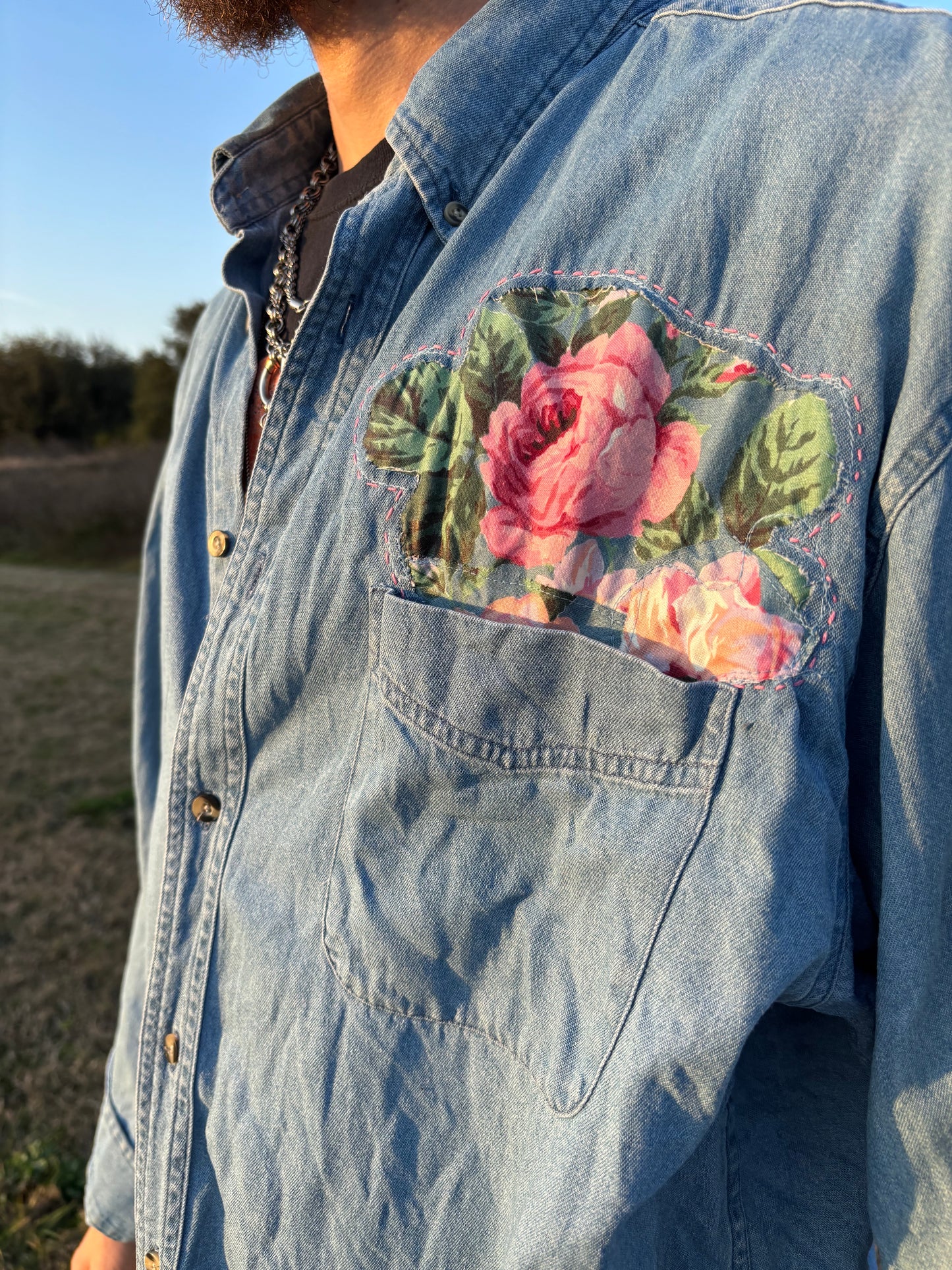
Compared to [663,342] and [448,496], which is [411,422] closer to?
[448,496]

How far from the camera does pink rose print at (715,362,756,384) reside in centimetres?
80

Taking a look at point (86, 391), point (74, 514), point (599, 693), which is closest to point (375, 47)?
point (599, 693)

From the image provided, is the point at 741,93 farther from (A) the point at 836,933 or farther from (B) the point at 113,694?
(B) the point at 113,694

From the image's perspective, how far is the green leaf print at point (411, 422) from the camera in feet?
2.98

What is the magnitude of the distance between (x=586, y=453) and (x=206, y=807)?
64cm

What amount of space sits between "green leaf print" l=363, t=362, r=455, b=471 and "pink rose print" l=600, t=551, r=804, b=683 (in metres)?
0.26

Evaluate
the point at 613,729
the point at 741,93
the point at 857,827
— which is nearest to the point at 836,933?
the point at 857,827

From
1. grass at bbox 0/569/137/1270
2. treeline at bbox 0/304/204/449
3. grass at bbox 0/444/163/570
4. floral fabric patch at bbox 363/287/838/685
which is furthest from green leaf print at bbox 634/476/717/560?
treeline at bbox 0/304/204/449

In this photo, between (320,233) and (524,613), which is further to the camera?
(320,233)

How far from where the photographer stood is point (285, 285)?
4.30ft

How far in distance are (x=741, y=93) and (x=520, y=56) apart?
275mm

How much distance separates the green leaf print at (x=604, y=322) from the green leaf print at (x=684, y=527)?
172 millimetres

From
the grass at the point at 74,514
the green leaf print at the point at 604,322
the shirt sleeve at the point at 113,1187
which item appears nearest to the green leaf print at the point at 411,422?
the green leaf print at the point at 604,322

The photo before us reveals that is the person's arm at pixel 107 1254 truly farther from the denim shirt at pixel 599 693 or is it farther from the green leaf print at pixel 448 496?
the green leaf print at pixel 448 496
